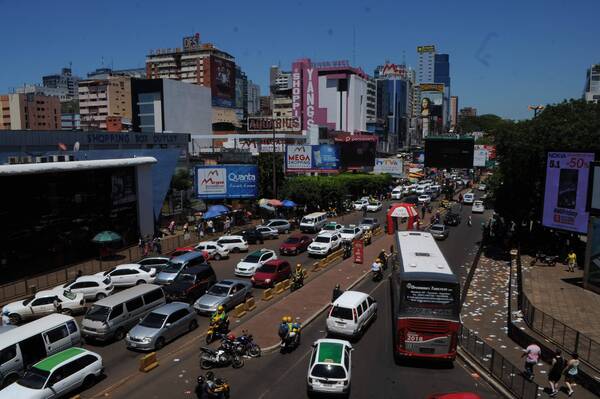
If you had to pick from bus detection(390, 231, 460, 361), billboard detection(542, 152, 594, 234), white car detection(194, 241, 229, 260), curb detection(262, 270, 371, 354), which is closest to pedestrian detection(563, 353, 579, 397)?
bus detection(390, 231, 460, 361)

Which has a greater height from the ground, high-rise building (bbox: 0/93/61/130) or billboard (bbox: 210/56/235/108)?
billboard (bbox: 210/56/235/108)

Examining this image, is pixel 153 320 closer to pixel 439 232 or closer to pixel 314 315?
pixel 314 315

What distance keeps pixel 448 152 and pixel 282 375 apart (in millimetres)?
58754

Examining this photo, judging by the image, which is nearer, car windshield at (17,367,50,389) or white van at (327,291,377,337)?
car windshield at (17,367,50,389)

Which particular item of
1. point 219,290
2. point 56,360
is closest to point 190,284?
point 219,290

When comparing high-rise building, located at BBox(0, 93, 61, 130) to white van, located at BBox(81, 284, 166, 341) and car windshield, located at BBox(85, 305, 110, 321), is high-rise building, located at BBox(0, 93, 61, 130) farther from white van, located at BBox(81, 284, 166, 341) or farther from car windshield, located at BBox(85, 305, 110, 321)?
car windshield, located at BBox(85, 305, 110, 321)

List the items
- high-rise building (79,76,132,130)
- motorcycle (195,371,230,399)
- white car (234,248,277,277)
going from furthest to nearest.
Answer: high-rise building (79,76,132,130) < white car (234,248,277,277) < motorcycle (195,371,230,399)

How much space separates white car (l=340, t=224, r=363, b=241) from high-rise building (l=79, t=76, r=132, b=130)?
134 metres

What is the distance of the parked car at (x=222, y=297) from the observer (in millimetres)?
21562

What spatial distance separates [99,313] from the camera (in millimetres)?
18531

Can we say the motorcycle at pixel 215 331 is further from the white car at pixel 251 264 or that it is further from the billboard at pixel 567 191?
the billboard at pixel 567 191

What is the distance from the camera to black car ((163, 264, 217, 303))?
901 inches

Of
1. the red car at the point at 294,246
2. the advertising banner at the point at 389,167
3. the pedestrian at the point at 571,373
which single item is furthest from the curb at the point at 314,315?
the advertising banner at the point at 389,167

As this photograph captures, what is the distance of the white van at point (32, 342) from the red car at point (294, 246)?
18506mm
